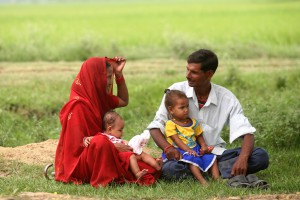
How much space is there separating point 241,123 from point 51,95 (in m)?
5.96

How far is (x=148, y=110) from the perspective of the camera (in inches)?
484

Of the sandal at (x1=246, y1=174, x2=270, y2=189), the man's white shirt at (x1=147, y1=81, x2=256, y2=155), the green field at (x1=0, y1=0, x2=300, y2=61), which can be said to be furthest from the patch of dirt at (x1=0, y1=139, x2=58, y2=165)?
the green field at (x1=0, y1=0, x2=300, y2=61)

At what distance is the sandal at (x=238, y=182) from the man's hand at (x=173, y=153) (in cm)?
55

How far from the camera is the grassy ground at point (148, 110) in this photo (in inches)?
272

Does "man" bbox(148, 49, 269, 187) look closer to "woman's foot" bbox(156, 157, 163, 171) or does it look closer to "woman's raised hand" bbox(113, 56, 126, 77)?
"woman's foot" bbox(156, 157, 163, 171)

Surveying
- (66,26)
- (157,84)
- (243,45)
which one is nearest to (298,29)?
(243,45)

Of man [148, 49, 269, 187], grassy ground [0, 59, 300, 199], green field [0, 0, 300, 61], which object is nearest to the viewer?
grassy ground [0, 59, 300, 199]

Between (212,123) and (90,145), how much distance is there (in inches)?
Result: 52.9

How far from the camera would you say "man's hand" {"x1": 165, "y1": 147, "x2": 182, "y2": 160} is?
7.34 m

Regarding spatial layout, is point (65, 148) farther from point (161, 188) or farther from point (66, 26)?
point (66, 26)

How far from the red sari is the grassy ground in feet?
0.54

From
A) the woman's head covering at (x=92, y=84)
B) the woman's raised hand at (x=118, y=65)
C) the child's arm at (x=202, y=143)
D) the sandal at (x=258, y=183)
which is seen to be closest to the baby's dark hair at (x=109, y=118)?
the woman's head covering at (x=92, y=84)

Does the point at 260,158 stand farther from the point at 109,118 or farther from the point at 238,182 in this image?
the point at 109,118

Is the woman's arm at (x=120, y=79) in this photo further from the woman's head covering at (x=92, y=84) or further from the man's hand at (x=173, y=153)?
the man's hand at (x=173, y=153)
